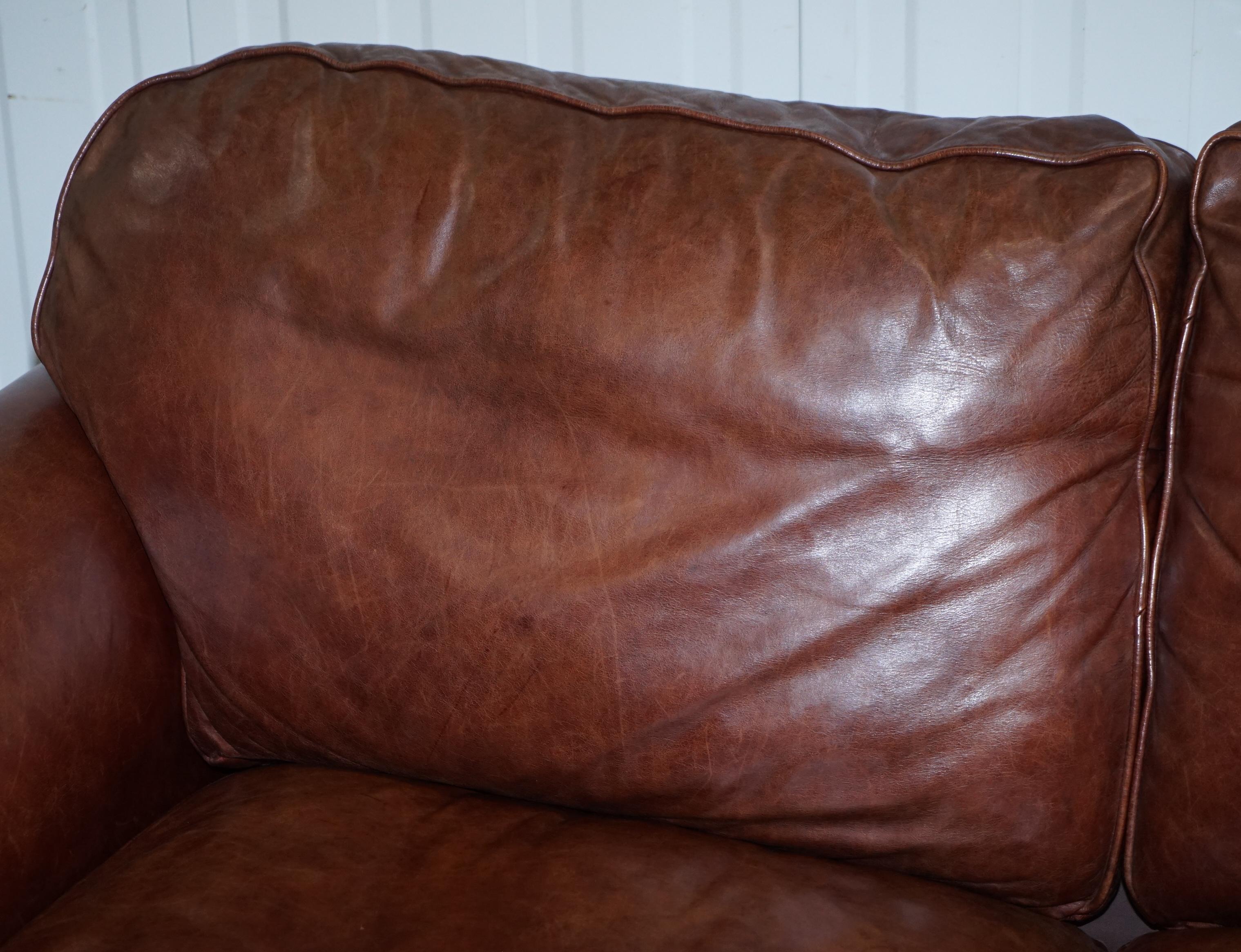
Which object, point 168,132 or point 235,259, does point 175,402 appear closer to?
point 235,259

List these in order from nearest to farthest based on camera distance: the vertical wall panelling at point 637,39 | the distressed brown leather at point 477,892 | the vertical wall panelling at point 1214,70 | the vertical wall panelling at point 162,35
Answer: the distressed brown leather at point 477,892
the vertical wall panelling at point 1214,70
the vertical wall panelling at point 637,39
the vertical wall panelling at point 162,35

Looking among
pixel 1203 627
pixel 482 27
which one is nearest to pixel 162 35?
pixel 482 27

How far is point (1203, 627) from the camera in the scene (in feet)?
2.45

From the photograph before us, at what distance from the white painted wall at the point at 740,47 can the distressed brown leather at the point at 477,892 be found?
904mm

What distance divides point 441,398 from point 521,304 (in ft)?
0.36

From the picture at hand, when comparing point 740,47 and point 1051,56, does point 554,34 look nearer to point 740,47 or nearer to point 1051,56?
point 740,47

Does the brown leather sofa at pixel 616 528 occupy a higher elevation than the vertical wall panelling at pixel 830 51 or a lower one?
lower

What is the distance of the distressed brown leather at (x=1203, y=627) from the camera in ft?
2.41

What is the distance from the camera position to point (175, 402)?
0.89m

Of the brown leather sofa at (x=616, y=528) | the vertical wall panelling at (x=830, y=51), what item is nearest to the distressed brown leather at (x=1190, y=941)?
the brown leather sofa at (x=616, y=528)

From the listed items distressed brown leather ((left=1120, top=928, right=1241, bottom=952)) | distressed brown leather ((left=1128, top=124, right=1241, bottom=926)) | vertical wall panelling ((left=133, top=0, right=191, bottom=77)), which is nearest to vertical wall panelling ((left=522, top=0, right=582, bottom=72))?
vertical wall panelling ((left=133, top=0, right=191, bottom=77))

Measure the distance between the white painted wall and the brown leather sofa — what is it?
0.35 metres

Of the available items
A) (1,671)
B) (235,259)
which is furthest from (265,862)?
(235,259)

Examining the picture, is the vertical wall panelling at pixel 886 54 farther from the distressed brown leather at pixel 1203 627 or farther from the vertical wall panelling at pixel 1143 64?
the distressed brown leather at pixel 1203 627
